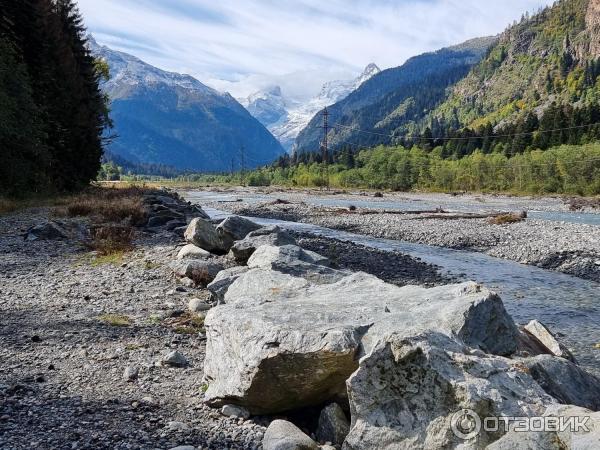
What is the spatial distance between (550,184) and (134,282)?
355ft

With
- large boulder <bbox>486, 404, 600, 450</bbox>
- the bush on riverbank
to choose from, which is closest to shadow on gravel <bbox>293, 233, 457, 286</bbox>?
large boulder <bbox>486, 404, 600, 450</bbox>

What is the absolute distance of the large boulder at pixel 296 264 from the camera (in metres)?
11.1

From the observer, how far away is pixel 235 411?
646 cm

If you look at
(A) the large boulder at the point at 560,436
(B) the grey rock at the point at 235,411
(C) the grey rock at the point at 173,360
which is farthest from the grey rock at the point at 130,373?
(A) the large boulder at the point at 560,436

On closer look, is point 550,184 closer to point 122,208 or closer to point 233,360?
point 122,208

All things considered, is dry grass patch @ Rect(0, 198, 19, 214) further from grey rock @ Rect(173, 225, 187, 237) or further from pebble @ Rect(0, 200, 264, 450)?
pebble @ Rect(0, 200, 264, 450)

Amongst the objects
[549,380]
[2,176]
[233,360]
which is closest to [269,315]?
[233,360]

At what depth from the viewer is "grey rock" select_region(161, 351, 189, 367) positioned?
8070mm

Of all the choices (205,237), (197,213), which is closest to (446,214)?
(197,213)

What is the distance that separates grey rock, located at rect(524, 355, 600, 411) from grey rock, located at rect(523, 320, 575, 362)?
1350 mm

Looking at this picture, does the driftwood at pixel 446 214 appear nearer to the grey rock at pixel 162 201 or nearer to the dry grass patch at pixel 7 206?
the grey rock at pixel 162 201

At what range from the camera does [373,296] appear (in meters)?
8.20

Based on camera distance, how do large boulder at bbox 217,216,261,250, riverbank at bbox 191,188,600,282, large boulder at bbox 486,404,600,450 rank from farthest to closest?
riverbank at bbox 191,188,600,282 < large boulder at bbox 217,216,261,250 < large boulder at bbox 486,404,600,450

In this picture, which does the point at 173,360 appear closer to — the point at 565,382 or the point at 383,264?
the point at 565,382
